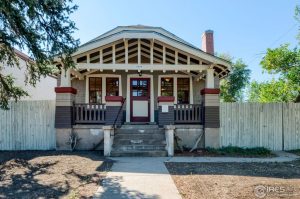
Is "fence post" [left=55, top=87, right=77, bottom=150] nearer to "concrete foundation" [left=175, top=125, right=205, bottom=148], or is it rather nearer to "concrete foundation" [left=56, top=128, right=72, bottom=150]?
"concrete foundation" [left=56, top=128, right=72, bottom=150]

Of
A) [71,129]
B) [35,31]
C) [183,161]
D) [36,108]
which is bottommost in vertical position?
[183,161]

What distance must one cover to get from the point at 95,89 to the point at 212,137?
6.50 metres

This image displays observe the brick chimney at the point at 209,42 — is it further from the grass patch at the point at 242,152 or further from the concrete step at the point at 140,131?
the concrete step at the point at 140,131

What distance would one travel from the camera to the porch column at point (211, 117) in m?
12.8

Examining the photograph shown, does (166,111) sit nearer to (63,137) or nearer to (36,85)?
(63,137)

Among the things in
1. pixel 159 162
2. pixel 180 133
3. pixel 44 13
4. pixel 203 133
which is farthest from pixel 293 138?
pixel 44 13

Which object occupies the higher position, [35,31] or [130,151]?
[35,31]

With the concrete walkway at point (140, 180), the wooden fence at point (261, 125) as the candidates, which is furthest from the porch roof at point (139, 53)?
the concrete walkway at point (140, 180)

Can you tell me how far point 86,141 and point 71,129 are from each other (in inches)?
32.1

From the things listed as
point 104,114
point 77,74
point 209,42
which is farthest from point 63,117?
point 209,42

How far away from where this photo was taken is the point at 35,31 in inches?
355

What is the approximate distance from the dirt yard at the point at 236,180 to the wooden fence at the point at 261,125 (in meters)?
3.48

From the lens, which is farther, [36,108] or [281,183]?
[36,108]

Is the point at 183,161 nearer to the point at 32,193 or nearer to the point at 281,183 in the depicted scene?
the point at 281,183
